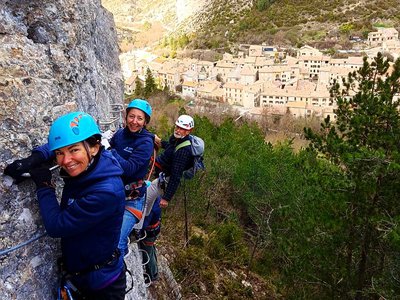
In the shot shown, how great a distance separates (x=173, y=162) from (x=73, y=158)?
2.42 metres

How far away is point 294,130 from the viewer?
45.0 metres

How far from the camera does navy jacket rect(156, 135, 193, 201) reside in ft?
15.2

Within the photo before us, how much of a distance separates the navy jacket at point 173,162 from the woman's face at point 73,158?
2.34m

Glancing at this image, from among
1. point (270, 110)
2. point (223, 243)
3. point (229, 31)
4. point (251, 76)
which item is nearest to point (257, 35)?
point (229, 31)

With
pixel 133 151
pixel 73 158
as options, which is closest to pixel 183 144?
pixel 133 151

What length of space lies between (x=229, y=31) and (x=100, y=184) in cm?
9444

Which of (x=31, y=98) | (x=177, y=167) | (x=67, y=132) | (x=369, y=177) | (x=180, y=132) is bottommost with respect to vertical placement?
(x=369, y=177)

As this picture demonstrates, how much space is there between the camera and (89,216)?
2.26m

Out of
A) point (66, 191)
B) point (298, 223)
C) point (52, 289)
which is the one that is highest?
point (66, 191)

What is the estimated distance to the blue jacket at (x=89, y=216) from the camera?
225 centimetres

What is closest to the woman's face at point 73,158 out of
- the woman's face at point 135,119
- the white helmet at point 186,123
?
the woman's face at point 135,119

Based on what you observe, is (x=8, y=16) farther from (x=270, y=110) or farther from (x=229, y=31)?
(x=229, y=31)

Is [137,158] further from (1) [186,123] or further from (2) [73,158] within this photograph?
(1) [186,123]

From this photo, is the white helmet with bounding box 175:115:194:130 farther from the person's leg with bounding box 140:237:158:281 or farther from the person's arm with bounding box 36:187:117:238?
the person's arm with bounding box 36:187:117:238
